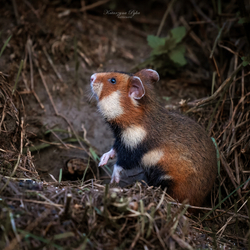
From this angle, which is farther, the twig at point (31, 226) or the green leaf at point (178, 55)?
the green leaf at point (178, 55)

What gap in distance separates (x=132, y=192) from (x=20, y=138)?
191 centimetres

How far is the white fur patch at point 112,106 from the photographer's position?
157 inches

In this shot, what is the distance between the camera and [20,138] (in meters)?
4.29

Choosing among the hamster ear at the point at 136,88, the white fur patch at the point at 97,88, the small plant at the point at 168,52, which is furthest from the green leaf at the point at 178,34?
the white fur patch at the point at 97,88

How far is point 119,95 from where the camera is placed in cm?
399

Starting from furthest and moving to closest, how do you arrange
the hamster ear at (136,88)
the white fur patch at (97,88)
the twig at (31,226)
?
the white fur patch at (97,88) < the hamster ear at (136,88) < the twig at (31,226)

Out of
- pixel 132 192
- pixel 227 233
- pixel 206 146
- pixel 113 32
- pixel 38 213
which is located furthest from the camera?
pixel 113 32

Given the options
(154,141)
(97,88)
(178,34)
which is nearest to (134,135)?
(154,141)

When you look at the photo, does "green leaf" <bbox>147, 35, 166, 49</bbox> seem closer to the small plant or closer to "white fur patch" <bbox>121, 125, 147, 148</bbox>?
the small plant

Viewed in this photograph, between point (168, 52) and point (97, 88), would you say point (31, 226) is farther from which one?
point (168, 52)

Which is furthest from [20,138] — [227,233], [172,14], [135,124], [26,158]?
[172,14]

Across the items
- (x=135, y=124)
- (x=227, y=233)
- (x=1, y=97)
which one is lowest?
(x=227, y=233)

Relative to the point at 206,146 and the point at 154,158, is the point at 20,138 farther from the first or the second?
the point at 206,146

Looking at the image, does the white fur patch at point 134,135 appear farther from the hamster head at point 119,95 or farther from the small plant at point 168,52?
the small plant at point 168,52
